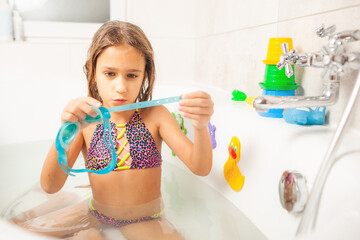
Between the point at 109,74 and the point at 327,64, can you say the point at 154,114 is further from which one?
the point at 327,64

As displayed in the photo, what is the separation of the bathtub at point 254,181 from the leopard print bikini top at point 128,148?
189 millimetres

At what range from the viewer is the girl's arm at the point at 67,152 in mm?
677

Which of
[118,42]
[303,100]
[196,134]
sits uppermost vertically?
[118,42]

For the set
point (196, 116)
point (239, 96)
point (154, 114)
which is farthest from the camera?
point (239, 96)

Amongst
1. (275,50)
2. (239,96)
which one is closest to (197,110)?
(275,50)

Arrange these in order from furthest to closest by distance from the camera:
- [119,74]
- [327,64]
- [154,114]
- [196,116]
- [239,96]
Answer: [239,96] < [154,114] < [119,74] < [196,116] < [327,64]

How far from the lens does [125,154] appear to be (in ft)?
2.97

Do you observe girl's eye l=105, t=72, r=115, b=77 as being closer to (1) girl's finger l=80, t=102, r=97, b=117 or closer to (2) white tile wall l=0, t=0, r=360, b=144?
(1) girl's finger l=80, t=102, r=97, b=117

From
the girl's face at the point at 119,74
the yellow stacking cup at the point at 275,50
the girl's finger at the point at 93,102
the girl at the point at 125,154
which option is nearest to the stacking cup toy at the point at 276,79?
the yellow stacking cup at the point at 275,50

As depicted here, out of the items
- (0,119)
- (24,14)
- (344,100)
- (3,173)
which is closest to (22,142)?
(0,119)

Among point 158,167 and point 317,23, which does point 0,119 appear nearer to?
point 158,167

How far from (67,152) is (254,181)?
48 centimetres

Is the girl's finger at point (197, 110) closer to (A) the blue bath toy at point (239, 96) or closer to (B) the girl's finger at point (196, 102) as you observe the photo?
(B) the girl's finger at point (196, 102)

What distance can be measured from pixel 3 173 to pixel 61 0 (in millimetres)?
1096
